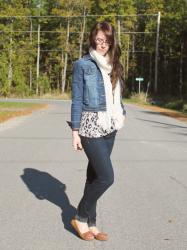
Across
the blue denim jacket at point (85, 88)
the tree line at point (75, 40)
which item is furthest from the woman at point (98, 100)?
the tree line at point (75, 40)

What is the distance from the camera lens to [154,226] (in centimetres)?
583

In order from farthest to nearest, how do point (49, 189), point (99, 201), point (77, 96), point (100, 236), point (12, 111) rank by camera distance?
1. point (12, 111)
2. point (49, 189)
3. point (99, 201)
4. point (100, 236)
5. point (77, 96)

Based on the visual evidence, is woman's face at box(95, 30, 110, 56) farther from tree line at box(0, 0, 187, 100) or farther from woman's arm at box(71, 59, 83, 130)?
tree line at box(0, 0, 187, 100)

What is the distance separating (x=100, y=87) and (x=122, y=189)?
3118mm

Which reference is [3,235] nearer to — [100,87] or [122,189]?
[100,87]

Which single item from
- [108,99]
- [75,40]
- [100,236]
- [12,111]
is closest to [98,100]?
[108,99]

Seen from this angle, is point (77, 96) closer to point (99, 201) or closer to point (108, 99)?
point (108, 99)

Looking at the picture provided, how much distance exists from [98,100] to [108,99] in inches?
3.7

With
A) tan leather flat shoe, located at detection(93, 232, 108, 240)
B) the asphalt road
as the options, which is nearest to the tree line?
the asphalt road

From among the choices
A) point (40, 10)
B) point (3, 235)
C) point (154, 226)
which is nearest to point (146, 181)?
point (154, 226)

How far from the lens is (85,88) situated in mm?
4961

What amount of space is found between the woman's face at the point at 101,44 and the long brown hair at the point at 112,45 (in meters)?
0.03

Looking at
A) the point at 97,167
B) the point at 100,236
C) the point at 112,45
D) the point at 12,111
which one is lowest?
the point at 12,111

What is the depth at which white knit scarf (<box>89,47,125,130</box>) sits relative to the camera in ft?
16.3
